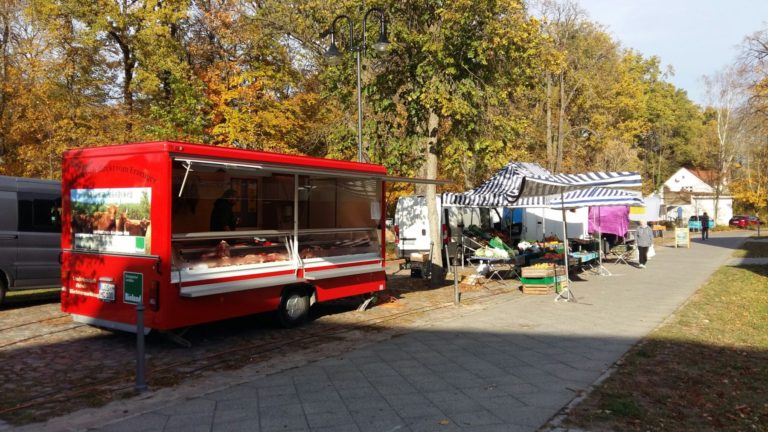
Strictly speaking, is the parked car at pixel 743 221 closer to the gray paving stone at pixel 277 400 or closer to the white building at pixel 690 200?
the white building at pixel 690 200

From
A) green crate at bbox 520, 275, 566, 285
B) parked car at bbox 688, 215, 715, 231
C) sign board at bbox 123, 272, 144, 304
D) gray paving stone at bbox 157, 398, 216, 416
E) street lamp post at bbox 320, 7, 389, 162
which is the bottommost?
gray paving stone at bbox 157, 398, 216, 416

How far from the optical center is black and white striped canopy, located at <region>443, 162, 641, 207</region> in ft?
39.5

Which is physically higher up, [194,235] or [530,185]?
[530,185]

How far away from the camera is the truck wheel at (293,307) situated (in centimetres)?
880

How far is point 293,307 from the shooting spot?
8977mm

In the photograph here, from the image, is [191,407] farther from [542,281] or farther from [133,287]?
[542,281]

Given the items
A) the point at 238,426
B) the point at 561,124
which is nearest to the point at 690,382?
the point at 238,426

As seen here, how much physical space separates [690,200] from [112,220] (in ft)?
181

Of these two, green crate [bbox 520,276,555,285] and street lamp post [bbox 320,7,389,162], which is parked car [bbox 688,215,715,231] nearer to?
green crate [bbox 520,276,555,285]

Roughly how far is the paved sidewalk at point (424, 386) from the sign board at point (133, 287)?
163 cm

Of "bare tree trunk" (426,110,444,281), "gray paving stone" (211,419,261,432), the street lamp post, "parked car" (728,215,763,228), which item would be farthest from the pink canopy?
"parked car" (728,215,763,228)

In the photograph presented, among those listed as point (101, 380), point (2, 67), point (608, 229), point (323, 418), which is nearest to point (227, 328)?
point (101, 380)

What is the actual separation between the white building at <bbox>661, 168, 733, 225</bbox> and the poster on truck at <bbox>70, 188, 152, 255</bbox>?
160 ft

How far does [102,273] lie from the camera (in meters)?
7.58
